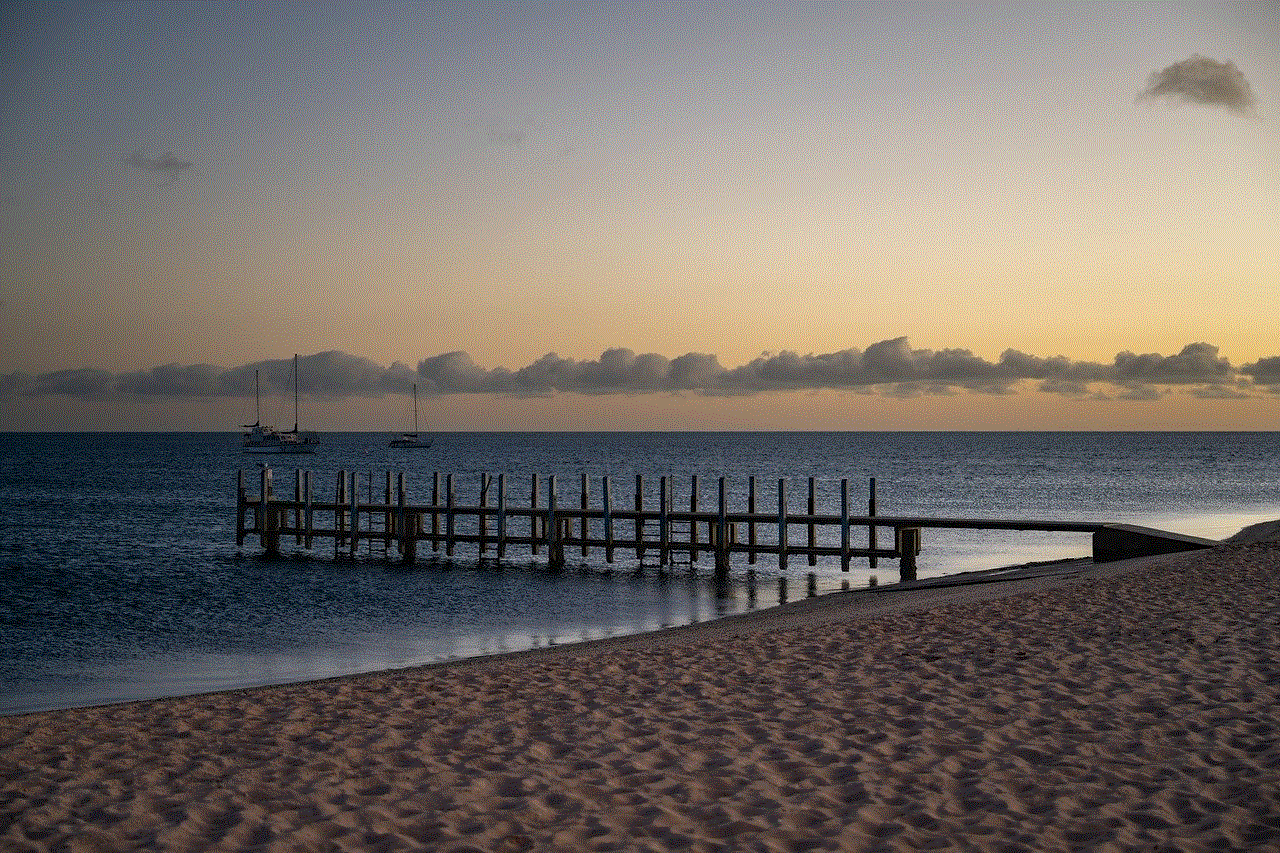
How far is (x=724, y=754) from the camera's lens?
7359 millimetres

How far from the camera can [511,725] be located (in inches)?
330

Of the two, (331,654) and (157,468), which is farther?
(157,468)

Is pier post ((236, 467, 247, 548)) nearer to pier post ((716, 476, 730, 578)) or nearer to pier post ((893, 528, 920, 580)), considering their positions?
pier post ((716, 476, 730, 578))

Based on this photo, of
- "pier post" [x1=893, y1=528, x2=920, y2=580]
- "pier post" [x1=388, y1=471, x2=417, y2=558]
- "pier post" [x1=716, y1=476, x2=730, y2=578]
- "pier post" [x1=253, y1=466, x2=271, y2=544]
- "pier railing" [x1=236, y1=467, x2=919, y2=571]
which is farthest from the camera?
"pier post" [x1=253, y1=466, x2=271, y2=544]

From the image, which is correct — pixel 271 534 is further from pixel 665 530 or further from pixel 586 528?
pixel 665 530

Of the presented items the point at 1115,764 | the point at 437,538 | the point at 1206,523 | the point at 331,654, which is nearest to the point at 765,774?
the point at 1115,764

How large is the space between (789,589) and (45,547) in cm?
2590

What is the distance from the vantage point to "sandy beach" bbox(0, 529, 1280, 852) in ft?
19.6

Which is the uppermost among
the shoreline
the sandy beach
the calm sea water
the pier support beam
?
the sandy beach

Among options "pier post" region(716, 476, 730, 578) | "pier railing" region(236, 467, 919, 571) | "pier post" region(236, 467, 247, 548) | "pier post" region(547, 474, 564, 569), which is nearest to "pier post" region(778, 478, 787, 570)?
"pier railing" region(236, 467, 919, 571)

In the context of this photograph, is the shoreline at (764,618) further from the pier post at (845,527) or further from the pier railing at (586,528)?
the pier railing at (586,528)

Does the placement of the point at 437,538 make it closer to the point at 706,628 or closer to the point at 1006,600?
the point at 706,628

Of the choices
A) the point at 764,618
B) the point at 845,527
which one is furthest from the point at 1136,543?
the point at 764,618

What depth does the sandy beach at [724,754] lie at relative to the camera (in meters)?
5.96
